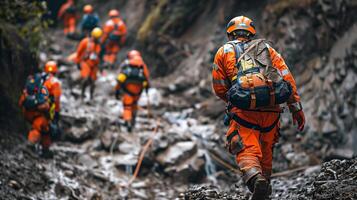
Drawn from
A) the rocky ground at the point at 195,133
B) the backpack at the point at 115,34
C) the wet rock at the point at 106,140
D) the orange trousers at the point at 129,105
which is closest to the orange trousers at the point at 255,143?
the rocky ground at the point at 195,133

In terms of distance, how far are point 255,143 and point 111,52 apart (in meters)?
12.9

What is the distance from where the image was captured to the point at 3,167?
345 inches

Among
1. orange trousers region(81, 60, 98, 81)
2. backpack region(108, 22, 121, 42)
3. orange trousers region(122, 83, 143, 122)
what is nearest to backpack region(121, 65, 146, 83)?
orange trousers region(122, 83, 143, 122)

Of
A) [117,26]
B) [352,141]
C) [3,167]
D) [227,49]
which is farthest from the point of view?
[117,26]

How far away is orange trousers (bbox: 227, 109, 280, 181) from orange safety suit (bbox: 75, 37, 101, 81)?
9.13 m

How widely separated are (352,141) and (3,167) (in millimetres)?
6428

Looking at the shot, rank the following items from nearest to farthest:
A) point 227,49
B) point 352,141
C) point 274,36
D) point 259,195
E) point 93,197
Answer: point 259,195, point 227,49, point 93,197, point 352,141, point 274,36

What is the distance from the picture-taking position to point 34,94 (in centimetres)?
991

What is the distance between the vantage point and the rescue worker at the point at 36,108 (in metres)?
9.90

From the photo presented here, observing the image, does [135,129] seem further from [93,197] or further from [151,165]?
[93,197]

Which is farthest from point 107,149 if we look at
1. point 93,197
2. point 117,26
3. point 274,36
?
point 117,26

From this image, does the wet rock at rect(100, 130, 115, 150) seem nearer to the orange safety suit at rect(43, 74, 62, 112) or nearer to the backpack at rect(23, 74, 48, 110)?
the orange safety suit at rect(43, 74, 62, 112)

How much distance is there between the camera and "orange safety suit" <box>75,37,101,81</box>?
1445cm

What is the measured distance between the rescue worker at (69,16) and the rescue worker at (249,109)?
15.8m
